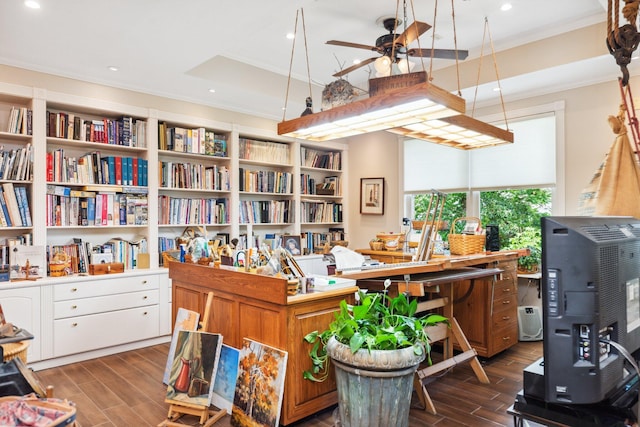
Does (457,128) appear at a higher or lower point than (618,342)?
higher

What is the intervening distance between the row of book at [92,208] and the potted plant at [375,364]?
9.31 feet

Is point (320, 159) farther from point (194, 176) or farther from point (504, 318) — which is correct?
point (504, 318)

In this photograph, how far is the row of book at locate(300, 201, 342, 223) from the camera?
18.9ft

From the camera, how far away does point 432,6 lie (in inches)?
127

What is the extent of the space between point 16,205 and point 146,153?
1245mm

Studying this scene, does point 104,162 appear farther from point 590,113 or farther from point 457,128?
point 590,113

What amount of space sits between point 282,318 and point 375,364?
0.62 meters

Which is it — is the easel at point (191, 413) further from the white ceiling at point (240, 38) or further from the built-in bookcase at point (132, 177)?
the white ceiling at point (240, 38)

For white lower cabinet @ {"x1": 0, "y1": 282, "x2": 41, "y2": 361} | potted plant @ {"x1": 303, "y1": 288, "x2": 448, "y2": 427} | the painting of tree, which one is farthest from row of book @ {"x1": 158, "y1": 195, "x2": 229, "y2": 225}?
potted plant @ {"x1": 303, "y1": 288, "x2": 448, "y2": 427}

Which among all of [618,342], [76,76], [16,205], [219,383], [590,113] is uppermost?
[76,76]

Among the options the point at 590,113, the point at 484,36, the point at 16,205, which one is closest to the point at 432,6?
the point at 484,36

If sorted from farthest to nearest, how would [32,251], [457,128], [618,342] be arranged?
[32,251]
[457,128]
[618,342]

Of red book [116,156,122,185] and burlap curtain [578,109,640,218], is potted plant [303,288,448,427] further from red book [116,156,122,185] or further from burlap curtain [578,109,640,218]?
red book [116,156,122,185]

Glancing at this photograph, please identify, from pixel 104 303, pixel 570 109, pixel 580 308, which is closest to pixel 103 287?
pixel 104 303
